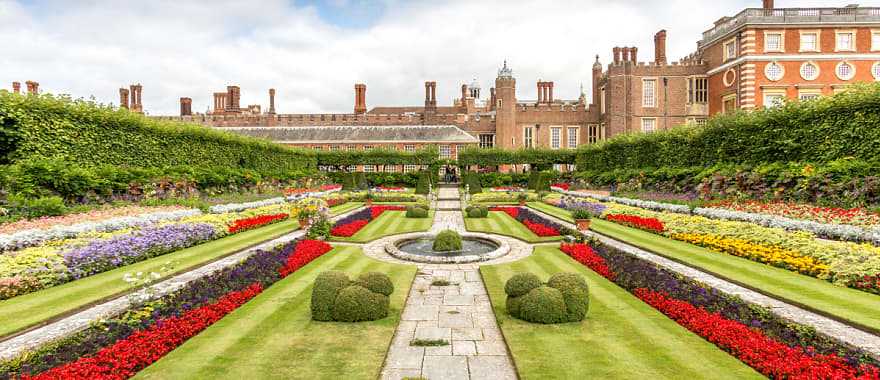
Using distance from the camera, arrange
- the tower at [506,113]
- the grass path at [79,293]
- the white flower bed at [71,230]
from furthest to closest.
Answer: the tower at [506,113] < the white flower bed at [71,230] < the grass path at [79,293]

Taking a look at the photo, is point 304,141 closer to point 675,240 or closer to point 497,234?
point 497,234

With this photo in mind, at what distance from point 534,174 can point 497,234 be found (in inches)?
944

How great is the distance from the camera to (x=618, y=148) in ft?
100

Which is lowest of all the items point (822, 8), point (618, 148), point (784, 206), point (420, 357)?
point (420, 357)

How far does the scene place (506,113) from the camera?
50281 mm

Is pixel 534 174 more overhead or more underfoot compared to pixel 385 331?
more overhead

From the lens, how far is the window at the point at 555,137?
5083 cm

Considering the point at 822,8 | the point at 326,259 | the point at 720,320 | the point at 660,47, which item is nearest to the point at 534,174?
the point at 660,47

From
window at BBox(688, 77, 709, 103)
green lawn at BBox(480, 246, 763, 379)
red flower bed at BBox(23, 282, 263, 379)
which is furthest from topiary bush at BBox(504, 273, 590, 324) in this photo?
window at BBox(688, 77, 709, 103)

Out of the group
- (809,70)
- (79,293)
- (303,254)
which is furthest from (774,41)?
(79,293)

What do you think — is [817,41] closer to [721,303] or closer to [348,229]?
[721,303]

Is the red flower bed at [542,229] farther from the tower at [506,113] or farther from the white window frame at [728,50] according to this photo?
the tower at [506,113]

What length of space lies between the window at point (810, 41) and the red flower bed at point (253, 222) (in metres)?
41.9

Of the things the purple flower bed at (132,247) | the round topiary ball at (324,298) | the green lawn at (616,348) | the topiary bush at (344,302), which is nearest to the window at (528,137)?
the purple flower bed at (132,247)
